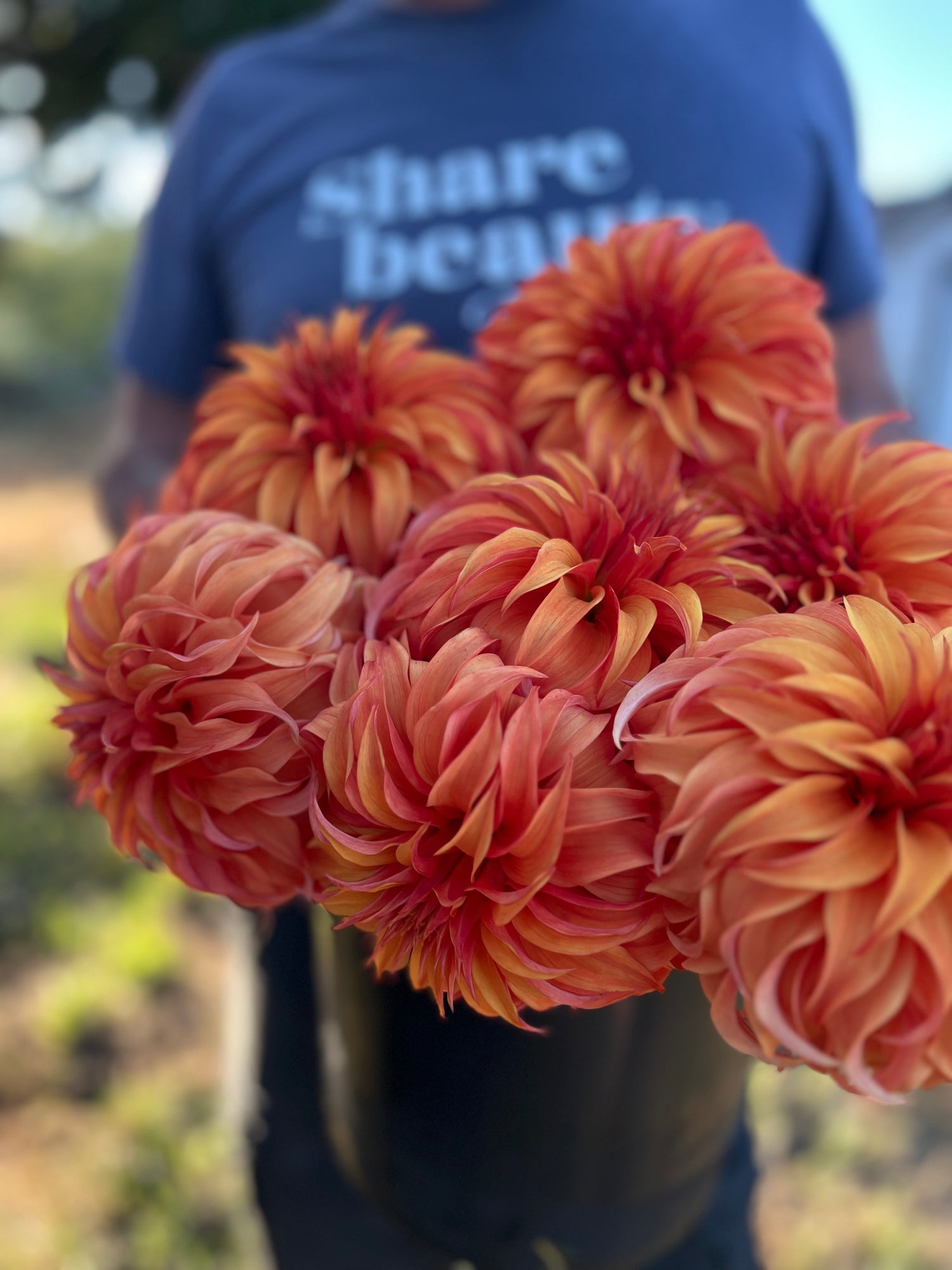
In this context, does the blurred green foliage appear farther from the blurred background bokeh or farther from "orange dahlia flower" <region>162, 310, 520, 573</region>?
"orange dahlia flower" <region>162, 310, 520, 573</region>

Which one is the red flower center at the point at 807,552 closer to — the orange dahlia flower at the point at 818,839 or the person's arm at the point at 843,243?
the orange dahlia flower at the point at 818,839

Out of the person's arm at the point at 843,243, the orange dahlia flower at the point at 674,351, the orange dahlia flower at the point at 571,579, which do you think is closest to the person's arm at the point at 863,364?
the person's arm at the point at 843,243

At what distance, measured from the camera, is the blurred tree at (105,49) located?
212cm

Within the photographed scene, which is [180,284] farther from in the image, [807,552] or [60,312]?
[60,312]

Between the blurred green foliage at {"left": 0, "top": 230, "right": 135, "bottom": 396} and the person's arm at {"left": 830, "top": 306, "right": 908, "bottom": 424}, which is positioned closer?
the person's arm at {"left": 830, "top": 306, "right": 908, "bottom": 424}

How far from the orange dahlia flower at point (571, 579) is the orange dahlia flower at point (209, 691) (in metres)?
0.03

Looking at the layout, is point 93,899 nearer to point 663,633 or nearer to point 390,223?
point 390,223

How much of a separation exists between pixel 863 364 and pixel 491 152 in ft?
1.02

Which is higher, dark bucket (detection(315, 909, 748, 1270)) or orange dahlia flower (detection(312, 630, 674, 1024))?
orange dahlia flower (detection(312, 630, 674, 1024))

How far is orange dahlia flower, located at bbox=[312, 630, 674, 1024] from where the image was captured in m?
0.23

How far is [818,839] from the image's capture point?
210 mm

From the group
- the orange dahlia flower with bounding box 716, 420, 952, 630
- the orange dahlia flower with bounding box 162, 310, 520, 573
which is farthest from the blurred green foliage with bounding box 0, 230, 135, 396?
the orange dahlia flower with bounding box 716, 420, 952, 630

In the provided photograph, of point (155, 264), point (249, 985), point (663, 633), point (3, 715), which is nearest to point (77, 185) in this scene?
point (3, 715)

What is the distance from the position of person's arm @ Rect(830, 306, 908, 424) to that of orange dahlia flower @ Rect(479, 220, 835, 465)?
15.5 inches
